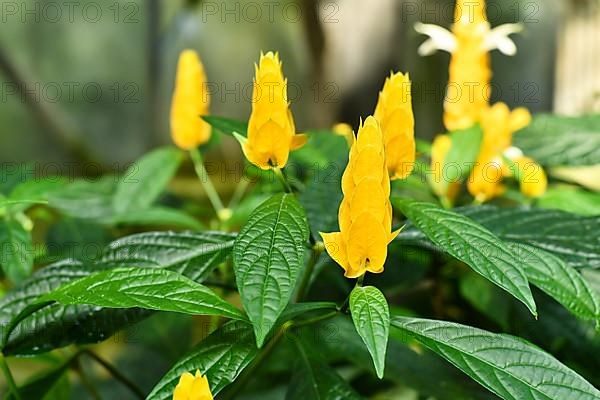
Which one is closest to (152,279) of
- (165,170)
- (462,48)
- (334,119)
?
(165,170)

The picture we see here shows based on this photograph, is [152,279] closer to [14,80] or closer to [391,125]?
[391,125]

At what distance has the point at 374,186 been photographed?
1.66 ft

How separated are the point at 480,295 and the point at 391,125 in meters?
0.40

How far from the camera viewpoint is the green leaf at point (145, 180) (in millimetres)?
925

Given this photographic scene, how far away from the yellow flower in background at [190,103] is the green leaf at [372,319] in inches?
18.8

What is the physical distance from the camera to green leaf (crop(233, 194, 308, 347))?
48 cm

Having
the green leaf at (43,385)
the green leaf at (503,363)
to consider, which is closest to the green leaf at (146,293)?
the green leaf at (503,363)

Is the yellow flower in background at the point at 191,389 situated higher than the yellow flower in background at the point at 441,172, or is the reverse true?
the yellow flower in background at the point at 191,389

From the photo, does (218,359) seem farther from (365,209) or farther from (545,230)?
(545,230)

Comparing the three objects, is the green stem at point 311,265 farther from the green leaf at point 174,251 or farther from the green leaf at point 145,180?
the green leaf at point 145,180

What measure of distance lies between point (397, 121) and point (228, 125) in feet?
0.56

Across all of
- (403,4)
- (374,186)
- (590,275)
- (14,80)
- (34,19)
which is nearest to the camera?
(374,186)

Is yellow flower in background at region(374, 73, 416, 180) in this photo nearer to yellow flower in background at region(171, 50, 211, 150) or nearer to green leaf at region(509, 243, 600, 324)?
green leaf at region(509, 243, 600, 324)

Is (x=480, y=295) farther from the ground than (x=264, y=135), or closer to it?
closer to it
